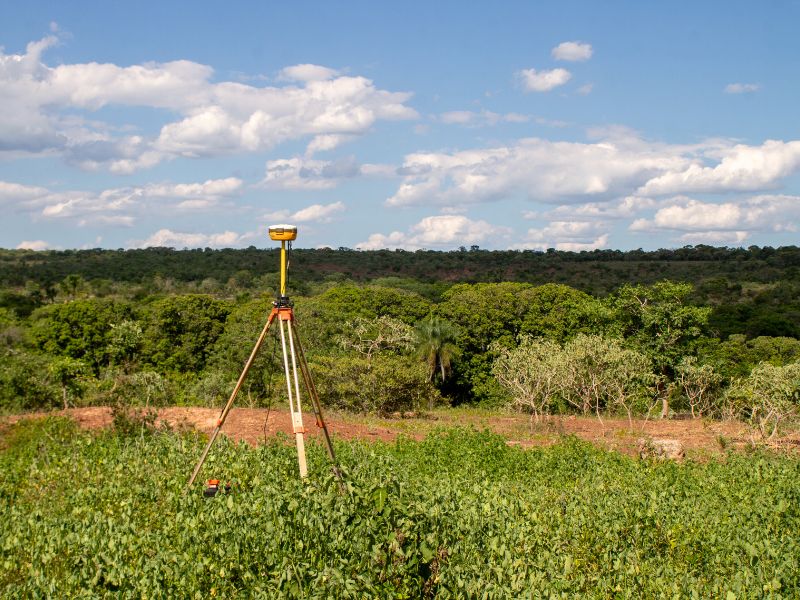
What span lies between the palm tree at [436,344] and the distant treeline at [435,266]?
106ft

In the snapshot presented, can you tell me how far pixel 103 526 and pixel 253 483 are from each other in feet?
5.03

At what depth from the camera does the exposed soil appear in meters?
15.1

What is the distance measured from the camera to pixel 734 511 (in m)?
9.73

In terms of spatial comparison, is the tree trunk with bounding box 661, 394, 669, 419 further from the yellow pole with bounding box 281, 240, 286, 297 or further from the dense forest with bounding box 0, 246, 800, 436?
the yellow pole with bounding box 281, 240, 286, 297

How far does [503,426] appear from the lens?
75.7 ft

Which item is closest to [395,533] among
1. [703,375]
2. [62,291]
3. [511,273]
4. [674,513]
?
[674,513]

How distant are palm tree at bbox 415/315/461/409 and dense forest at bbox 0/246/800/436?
3.2 inches

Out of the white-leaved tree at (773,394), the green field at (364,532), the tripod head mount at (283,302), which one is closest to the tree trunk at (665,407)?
the white-leaved tree at (773,394)

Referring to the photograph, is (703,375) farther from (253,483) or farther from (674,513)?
(253,483)

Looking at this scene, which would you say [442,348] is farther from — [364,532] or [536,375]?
[364,532]

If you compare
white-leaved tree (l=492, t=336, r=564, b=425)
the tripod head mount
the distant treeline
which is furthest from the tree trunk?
the distant treeline

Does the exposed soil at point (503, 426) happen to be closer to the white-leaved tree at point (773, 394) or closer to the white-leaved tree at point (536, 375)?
the white-leaved tree at point (773, 394)

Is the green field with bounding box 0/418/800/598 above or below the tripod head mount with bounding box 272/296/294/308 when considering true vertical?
below

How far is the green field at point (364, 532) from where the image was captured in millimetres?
5461
